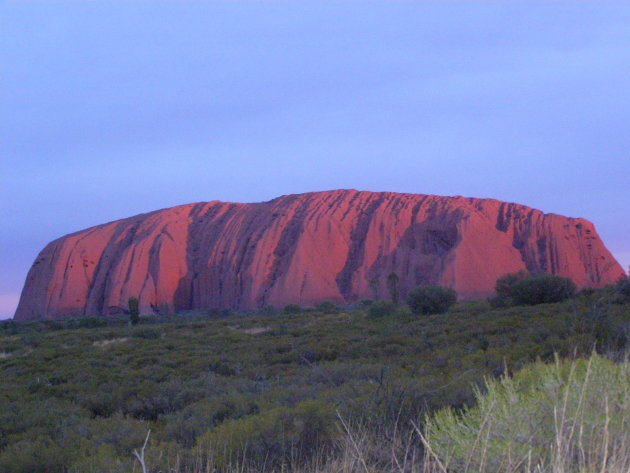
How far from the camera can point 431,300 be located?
114 feet

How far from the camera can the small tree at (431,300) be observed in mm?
34719

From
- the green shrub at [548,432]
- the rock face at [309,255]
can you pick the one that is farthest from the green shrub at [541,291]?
the green shrub at [548,432]

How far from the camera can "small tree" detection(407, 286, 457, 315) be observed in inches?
1367

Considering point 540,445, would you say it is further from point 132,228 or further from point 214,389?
point 132,228

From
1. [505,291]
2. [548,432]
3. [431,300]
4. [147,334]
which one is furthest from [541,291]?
[548,432]

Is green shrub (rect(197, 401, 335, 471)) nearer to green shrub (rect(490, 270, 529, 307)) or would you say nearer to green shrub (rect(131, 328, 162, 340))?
green shrub (rect(131, 328, 162, 340))

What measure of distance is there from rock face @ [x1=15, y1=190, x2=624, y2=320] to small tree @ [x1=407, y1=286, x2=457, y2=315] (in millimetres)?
23546

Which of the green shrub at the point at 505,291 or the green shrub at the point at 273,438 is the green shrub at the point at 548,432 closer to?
the green shrub at the point at 273,438

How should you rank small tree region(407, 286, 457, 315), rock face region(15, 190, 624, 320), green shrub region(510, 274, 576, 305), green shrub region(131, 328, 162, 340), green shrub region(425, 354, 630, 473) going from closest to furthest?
green shrub region(425, 354, 630, 473) < green shrub region(131, 328, 162, 340) < green shrub region(510, 274, 576, 305) < small tree region(407, 286, 457, 315) < rock face region(15, 190, 624, 320)

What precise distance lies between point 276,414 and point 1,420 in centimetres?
619

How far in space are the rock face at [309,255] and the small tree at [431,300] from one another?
23.5 m

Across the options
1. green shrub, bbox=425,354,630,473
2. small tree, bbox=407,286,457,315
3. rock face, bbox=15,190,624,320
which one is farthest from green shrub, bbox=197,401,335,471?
rock face, bbox=15,190,624,320

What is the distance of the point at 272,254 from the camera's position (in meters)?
68.3

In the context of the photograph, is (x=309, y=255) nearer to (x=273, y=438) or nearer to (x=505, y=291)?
(x=505, y=291)
